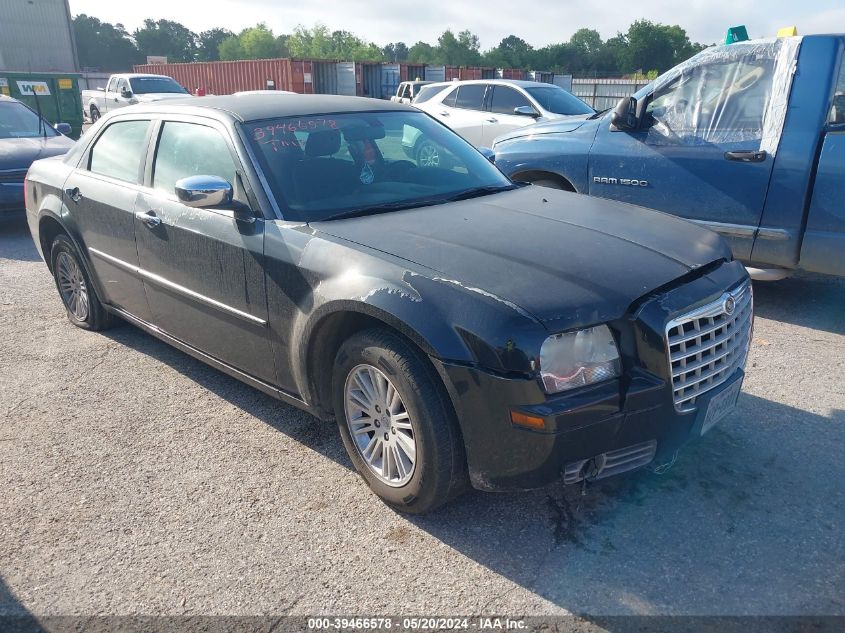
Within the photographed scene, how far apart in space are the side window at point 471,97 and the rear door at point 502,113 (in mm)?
193

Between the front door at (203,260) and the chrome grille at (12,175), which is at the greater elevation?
the front door at (203,260)

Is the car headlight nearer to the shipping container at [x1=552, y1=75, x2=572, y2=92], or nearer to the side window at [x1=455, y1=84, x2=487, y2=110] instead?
the side window at [x1=455, y1=84, x2=487, y2=110]

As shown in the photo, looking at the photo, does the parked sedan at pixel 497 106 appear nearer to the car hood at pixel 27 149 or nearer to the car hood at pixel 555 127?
the car hood at pixel 555 127

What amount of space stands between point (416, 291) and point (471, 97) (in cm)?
1030

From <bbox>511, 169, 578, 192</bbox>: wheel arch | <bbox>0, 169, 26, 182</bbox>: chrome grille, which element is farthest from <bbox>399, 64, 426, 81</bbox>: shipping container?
<bbox>511, 169, 578, 192</bbox>: wheel arch

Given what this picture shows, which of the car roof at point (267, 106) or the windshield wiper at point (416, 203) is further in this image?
the car roof at point (267, 106)

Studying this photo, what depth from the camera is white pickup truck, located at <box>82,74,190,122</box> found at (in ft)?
68.8

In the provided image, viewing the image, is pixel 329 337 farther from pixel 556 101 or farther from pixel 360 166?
pixel 556 101

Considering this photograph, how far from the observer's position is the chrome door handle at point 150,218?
382 centimetres

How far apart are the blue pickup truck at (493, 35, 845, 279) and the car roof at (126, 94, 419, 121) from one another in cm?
226

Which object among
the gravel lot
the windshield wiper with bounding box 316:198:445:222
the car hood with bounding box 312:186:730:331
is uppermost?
the windshield wiper with bounding box 316:198:445:222

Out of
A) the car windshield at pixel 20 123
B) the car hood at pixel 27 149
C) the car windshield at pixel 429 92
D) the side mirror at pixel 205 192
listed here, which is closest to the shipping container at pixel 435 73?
the car windshield at pixel 429 92

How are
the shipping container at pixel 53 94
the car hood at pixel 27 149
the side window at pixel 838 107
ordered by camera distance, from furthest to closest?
the shipping container at pixel 53 94 → the car hood at pixel 27 149 → the side window at pixel 838 107

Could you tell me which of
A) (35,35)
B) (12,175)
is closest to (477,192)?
(12,175)
